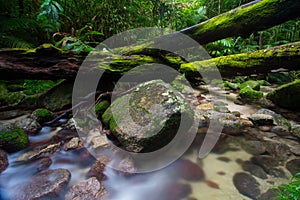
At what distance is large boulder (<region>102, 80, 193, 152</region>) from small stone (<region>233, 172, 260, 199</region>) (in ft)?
3.07

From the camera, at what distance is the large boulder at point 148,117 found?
2398mm

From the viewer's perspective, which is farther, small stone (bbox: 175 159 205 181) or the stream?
small stone (bbox: 175 159 205 181)

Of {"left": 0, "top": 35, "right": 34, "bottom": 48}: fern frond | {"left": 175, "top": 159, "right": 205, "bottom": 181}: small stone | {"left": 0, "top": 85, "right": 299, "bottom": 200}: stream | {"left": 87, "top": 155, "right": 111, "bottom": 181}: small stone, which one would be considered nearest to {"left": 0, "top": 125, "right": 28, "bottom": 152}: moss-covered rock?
{"left": 0, "top": 85, "right": 299, "bottom": 200}: stream

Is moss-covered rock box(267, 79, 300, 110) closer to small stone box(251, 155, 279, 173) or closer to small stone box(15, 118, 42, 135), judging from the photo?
small stone box(251, 155, 279, 173)

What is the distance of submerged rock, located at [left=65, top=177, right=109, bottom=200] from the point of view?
5.96 ft

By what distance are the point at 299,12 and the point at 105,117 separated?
3.26 metres

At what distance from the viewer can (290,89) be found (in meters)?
3.84

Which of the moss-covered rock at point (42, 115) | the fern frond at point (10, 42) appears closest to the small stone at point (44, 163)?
the moss-covered rock at point (42, 115)

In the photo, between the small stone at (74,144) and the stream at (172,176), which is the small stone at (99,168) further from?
the small stone at (74,144)

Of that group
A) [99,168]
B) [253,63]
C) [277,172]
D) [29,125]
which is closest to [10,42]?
[29,125]

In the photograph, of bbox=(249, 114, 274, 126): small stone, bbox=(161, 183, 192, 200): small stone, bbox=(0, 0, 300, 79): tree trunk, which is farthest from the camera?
bbox=(249, 114, 274, 126): small stone

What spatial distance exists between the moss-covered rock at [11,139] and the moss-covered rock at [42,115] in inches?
24.1

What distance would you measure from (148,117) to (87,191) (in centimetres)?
115

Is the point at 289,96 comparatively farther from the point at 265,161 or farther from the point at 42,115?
the point at 42,115
